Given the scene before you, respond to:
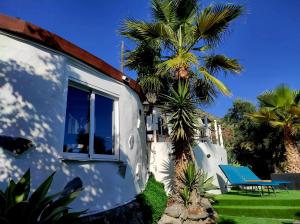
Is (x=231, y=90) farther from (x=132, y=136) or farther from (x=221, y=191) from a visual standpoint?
(x=221, y=191)

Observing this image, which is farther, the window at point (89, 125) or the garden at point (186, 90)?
the garden at point (186, 90)

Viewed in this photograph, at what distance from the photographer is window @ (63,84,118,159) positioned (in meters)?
→ 5.73

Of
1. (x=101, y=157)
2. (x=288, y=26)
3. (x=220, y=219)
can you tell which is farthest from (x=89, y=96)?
(x=288, y=26)

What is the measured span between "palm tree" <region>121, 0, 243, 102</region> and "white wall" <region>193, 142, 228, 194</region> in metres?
4.20

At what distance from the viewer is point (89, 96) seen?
20.8 ft

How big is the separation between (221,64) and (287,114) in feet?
33.2

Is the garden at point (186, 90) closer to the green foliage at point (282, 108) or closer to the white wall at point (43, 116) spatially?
the white wall at point (43, 116)

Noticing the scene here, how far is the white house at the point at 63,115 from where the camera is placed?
15.3ft

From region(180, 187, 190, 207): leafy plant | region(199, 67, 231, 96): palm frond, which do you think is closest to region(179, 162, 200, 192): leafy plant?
region(180, 187, 190, 207): leafy plant

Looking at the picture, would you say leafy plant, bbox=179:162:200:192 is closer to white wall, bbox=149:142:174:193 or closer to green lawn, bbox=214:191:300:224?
green lawn, bbox=214:191:300:224

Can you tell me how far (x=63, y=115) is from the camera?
5.44m

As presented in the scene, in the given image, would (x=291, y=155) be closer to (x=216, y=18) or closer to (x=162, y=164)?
(x=162, y=164)

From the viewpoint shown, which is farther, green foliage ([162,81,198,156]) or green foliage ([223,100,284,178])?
green foliage ([223,100,284,178])

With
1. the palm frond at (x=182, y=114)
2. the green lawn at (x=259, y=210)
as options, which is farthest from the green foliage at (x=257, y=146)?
the palm frond at (x=182, y=114)
